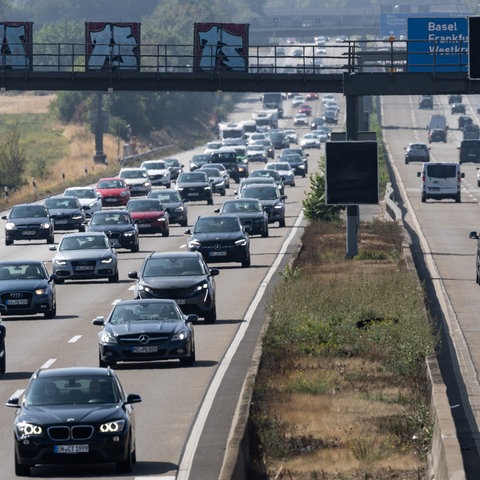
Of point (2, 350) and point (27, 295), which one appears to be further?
point (27, 295)

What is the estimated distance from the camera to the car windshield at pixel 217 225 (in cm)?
4787

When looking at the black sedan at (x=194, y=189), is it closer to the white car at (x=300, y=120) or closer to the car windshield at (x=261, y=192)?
the car windshield at (x=261, y=192)

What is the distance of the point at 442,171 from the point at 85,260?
38983 millimetres

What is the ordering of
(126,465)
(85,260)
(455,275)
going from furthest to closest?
(455,275)
(85,260)
(126,465)

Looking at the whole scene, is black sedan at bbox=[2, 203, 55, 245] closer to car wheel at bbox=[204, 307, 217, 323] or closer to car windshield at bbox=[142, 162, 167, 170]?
car wheel at bbox=[204, 307, 217, 323]

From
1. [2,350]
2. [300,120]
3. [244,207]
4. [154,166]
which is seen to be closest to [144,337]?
[2,350]

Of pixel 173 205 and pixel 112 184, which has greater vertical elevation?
pixel 112 184

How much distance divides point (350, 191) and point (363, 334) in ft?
71.5

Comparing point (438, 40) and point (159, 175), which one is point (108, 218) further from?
point (159, 175)

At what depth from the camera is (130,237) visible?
5450cm

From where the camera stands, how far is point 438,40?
186ft

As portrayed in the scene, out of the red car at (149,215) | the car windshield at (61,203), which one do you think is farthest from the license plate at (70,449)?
the car windshield at (61,203)

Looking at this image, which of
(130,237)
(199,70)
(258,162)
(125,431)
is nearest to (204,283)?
(125,431)

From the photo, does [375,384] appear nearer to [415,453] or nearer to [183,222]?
[415,453]
